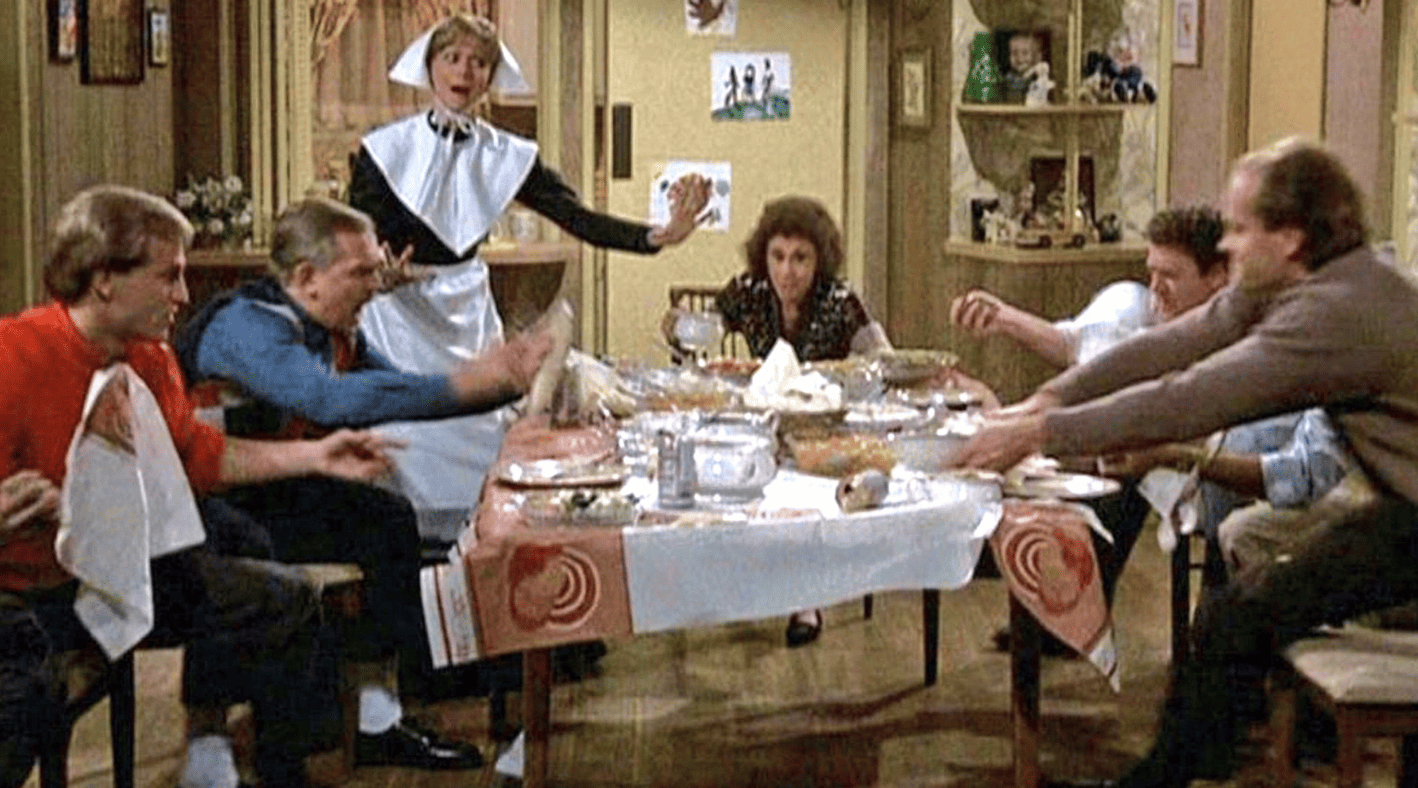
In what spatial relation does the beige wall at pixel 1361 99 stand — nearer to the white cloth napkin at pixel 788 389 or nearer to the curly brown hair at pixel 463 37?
the white cloth napkin at pixel 788 389

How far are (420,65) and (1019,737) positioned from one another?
2447mm

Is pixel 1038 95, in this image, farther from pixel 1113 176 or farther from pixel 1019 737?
pixel 1019 737

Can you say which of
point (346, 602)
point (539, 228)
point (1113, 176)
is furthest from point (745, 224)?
point (346, 602)

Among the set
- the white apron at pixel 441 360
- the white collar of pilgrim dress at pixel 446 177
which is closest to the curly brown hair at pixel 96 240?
the white apron at pixel 441 360

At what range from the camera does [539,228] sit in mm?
7465

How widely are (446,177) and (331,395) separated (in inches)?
54.7

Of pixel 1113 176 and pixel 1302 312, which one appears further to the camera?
pixel 1113 176

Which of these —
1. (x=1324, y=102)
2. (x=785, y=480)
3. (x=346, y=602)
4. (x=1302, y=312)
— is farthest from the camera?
(x=1324, y=102)

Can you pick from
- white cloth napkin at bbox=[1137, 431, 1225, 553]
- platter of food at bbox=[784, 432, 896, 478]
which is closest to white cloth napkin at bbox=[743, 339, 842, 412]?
platter of food at bbox=[784, 432, 896, 478]

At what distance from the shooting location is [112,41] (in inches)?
254

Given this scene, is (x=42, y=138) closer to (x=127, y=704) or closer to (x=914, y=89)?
(x=127, y=704)

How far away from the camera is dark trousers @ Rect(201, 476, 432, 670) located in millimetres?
4312

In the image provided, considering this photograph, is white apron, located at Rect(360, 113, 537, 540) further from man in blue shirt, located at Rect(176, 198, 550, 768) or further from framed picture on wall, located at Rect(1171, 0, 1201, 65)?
framed picture on wall, located at Rect(1171, 0, 1201, 65)

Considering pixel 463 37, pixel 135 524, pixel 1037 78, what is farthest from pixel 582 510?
pixel 1037 78
